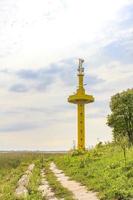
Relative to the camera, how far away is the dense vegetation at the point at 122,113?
59.6 metres

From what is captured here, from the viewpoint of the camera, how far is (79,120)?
223 ft

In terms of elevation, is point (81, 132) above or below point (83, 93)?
below

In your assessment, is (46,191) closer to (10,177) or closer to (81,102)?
(10,177)

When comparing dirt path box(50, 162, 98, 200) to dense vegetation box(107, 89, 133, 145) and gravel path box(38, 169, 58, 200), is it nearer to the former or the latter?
gravel path box(38, 169, 58, 200)

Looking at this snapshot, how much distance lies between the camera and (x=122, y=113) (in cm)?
6050

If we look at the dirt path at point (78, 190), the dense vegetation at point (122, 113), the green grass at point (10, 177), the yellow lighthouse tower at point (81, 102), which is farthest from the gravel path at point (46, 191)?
the yellow lighthouse tower at point (81, 102)

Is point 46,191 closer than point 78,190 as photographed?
No

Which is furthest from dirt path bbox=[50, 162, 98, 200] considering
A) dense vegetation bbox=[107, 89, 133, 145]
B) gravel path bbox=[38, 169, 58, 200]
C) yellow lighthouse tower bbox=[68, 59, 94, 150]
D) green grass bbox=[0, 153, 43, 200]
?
yellow lighthouse tower bbox=[68, 59, 94, 150]

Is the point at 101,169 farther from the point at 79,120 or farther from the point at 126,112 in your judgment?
the point at 79,120

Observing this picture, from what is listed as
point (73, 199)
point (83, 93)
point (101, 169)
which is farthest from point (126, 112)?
point (73, 199)

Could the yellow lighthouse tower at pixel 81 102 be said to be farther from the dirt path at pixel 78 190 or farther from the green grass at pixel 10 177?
the dirt path at pixel 78 190

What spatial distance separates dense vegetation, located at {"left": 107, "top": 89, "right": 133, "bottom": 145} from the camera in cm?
5959

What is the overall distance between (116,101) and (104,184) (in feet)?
133

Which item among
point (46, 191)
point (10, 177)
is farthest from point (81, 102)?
point (46, 191)
